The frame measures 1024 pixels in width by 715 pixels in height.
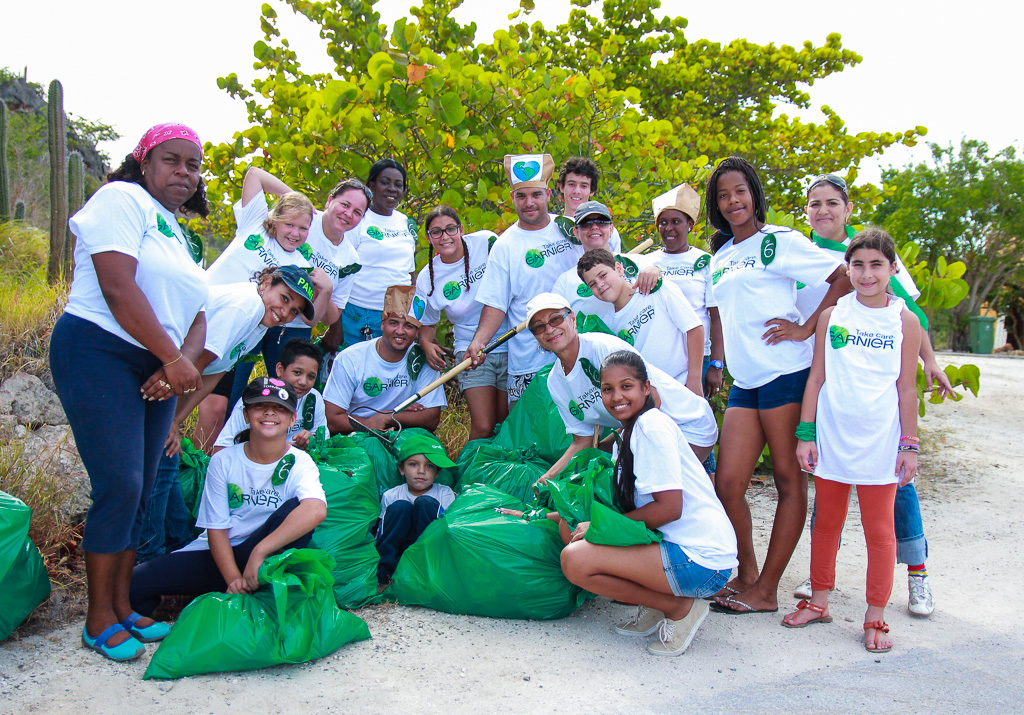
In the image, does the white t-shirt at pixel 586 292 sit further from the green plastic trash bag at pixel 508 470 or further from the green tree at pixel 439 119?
the green tree at pixel 439 119

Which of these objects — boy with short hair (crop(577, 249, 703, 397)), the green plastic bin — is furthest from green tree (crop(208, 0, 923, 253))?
Result: the green plastic bin

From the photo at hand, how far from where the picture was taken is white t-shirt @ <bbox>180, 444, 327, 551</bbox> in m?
2.77

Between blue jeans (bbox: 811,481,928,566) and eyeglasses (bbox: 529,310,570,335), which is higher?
eyeglasses (bbox: 529,310,570,335)

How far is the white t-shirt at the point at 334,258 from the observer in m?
3.86

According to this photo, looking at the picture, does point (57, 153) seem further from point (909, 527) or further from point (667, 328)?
point (909, 527)

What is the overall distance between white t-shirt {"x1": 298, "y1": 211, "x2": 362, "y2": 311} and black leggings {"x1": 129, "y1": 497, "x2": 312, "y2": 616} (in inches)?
57.1

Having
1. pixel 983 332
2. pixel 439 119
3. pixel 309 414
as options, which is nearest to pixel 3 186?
pixel 439 119

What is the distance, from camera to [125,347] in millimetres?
2361

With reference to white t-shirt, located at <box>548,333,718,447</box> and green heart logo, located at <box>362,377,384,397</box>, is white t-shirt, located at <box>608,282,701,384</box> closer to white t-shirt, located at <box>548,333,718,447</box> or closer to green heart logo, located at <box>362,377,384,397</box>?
white t-shirt, located at <box>548,333,718,447</box>

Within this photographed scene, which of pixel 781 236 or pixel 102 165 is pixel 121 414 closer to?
pixel 781 236

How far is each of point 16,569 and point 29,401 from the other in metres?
1.89

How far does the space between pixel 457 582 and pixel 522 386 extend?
142 centimetres

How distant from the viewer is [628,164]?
5188 mm

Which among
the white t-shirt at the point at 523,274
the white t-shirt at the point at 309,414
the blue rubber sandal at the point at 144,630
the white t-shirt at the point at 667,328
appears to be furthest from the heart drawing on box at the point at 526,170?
the blue rubber sandal at the point at 144,630
